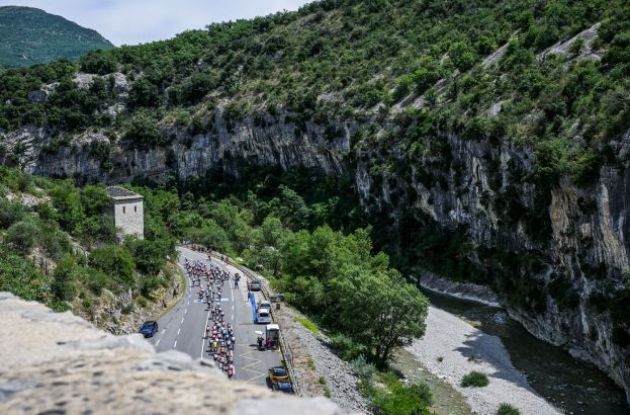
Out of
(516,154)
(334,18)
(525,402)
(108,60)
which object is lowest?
(525,402)

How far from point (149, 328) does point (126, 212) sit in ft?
48.2

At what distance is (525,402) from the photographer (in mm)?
30844

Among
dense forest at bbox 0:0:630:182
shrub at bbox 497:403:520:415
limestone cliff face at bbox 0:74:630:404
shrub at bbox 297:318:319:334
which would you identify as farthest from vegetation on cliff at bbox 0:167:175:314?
dense forest at bbox 0:0:630:182

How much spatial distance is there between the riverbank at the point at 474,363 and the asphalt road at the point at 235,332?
10.6 metres

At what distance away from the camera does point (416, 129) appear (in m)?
66.1

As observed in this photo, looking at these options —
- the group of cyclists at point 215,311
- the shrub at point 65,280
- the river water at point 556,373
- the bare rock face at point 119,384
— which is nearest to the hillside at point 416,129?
the river water at point 556,373

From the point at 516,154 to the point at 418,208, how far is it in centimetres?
1841

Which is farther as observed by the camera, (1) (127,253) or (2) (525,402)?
(1) (127,253)

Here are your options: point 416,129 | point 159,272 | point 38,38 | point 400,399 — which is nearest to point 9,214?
point 159,272

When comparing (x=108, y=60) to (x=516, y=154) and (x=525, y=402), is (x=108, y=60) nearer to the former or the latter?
(x=516, y=154)

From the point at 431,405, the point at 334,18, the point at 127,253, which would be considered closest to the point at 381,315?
the point at 431,405

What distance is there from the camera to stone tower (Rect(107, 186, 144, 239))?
44.8 m

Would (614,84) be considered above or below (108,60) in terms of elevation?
below

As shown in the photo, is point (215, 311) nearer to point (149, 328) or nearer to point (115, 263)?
point (149, 328)
